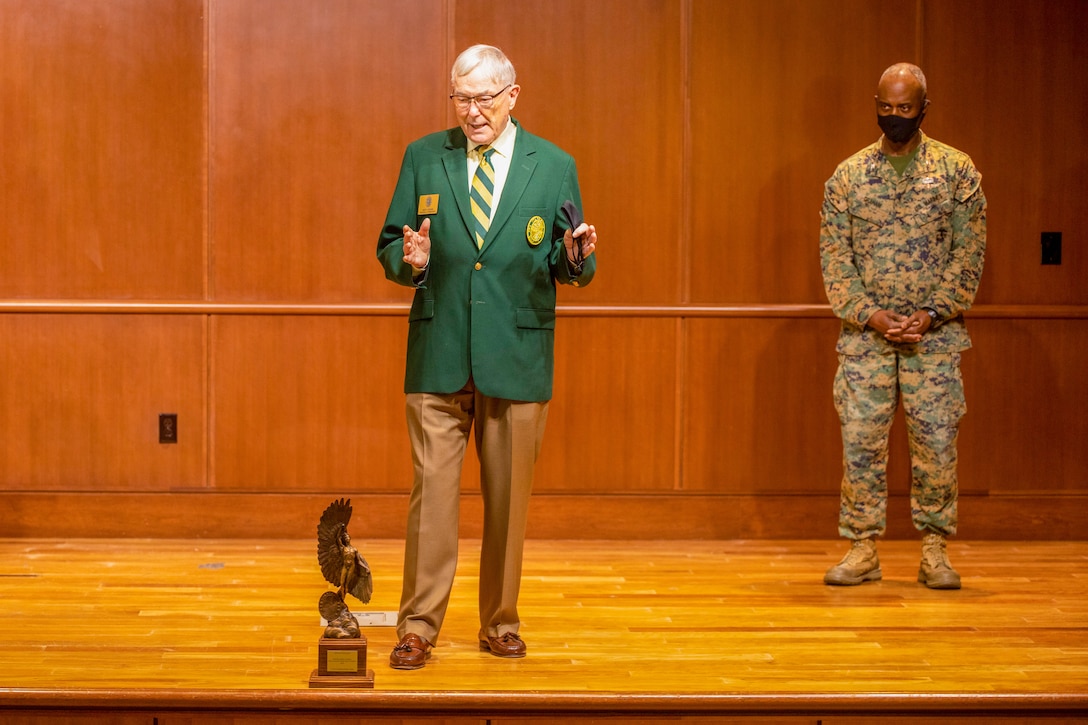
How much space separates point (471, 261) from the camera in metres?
3.52

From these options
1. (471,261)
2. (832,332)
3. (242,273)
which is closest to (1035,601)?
(832,332)

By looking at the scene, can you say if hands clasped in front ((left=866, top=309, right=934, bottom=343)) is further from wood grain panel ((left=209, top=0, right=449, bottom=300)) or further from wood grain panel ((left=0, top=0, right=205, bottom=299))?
wood grain panel ((left=0, top=0, right=205, bottom=299))

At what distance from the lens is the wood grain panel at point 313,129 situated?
17.4 feet

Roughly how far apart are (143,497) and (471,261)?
2529 millimetres

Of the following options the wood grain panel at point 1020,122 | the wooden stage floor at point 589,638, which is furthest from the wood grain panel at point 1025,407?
the wooden stage floor at point 589,638

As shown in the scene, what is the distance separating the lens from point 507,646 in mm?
3609

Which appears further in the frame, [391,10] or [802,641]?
[391,10]

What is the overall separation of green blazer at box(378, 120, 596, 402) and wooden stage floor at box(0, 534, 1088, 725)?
827mm

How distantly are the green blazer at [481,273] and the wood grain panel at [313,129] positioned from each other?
179 centimetres

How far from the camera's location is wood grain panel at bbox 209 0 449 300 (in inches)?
209

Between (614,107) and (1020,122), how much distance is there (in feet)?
5.77

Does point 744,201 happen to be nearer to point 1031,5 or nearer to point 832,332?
point 832,332

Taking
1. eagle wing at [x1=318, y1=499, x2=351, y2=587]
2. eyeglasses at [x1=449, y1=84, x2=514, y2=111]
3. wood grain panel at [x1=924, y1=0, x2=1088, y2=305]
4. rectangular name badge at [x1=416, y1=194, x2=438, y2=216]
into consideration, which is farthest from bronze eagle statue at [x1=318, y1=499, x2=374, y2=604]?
wood grain panel at [x1=924, y1=0, x2=1088, y2=305]

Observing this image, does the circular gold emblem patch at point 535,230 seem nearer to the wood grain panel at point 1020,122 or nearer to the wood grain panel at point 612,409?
the wood grain panel at point 612,409
